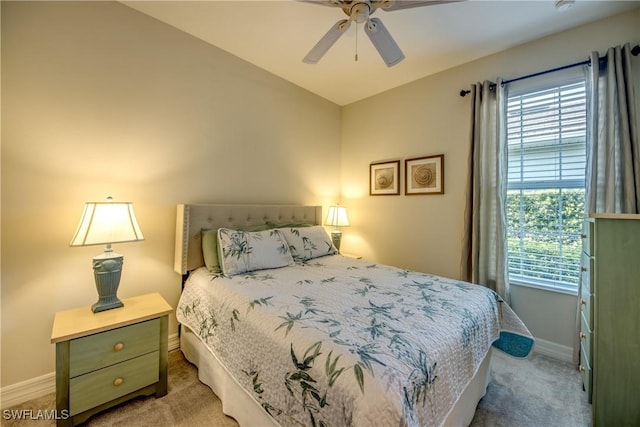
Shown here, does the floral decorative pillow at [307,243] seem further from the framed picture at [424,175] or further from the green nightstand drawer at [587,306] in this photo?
the green nightstand drawer at [587,306]

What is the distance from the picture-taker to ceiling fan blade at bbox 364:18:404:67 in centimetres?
159

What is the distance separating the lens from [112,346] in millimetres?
1529

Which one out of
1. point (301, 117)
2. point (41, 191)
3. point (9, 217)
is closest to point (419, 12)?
point (301, 117)

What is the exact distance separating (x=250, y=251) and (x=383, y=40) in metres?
1.82

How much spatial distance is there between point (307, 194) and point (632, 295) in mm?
2844

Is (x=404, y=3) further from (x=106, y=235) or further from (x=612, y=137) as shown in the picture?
(x=106, y=235)

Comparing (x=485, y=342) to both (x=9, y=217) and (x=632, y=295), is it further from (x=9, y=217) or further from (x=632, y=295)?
(x=9, y=217)

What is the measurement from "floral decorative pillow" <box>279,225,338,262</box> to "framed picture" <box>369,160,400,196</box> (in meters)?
1.08

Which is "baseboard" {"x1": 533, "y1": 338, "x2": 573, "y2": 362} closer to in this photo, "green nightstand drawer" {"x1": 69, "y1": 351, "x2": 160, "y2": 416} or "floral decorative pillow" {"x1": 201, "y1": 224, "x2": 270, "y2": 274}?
"floral decorative pillow" {"x1": 201, "y1": 224, "x2": 270, "y2": 274}

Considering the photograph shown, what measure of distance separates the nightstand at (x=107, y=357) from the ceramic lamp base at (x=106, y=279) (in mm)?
48

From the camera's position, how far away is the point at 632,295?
4.46 feet

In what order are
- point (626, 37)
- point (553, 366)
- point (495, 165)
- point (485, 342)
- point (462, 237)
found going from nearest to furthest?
point (485, 342) → point (626, 37) → point (553, 366) → point (495, 165) → point (462, 237)

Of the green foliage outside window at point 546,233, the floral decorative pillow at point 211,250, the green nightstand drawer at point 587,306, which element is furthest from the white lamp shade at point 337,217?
the green nightstand drawer at point 587,306

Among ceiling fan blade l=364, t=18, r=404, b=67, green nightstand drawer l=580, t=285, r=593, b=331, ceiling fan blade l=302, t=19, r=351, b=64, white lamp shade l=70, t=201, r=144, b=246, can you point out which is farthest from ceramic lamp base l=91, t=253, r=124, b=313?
green nightstand drawer l=580, t=285, r=593, b=331
